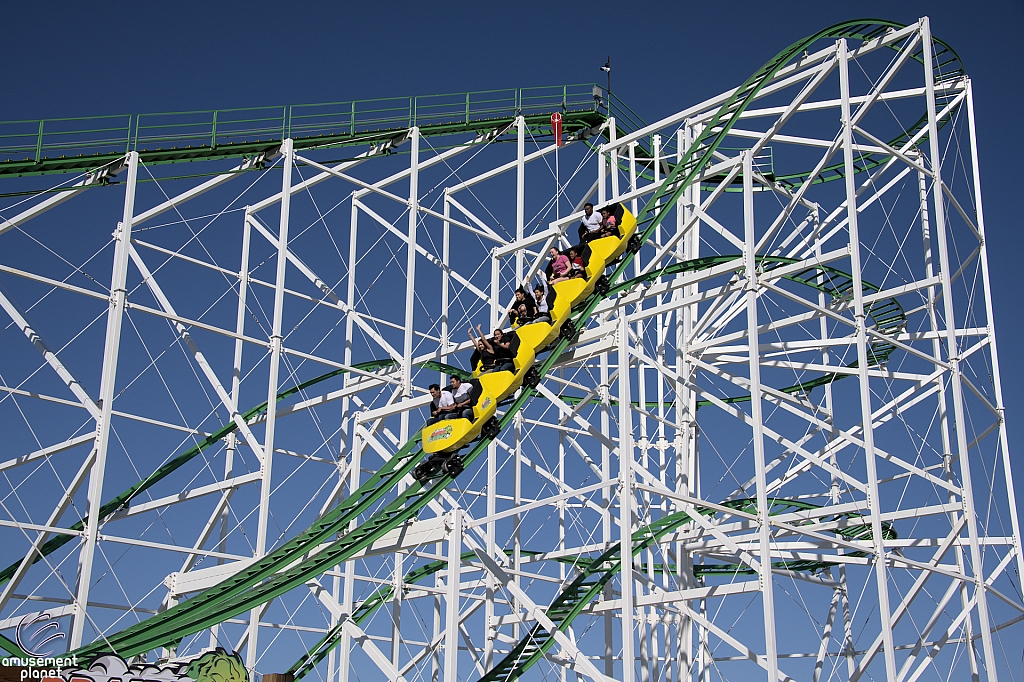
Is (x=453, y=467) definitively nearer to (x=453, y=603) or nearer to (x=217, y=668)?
(x=453, y=603)

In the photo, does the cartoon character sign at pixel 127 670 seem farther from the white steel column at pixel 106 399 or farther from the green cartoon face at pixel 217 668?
the white steel column at pixel 106 399

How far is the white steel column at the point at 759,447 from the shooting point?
1187cm

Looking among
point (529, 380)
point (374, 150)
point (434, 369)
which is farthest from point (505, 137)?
point (529, 380)

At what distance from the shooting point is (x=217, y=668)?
1241 centimetres

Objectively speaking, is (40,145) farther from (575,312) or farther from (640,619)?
(640,619)

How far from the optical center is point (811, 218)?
18578 mm

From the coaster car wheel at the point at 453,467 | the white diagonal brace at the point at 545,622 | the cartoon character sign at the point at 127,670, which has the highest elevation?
the coaster car wheel at the point at 453,467

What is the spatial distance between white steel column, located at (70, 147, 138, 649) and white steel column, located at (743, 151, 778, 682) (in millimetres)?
8139

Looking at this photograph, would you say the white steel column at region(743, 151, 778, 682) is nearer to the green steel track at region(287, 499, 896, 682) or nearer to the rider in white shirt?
the green steel track at region(287, 499, 896, 682)

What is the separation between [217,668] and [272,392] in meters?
5.41

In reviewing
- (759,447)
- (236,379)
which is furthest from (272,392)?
(759,447)

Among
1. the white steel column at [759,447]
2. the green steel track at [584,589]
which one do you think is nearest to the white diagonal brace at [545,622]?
the green steel track at [584,589]

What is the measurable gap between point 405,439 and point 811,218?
7321mm

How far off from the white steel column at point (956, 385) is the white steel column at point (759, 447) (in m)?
2.58
